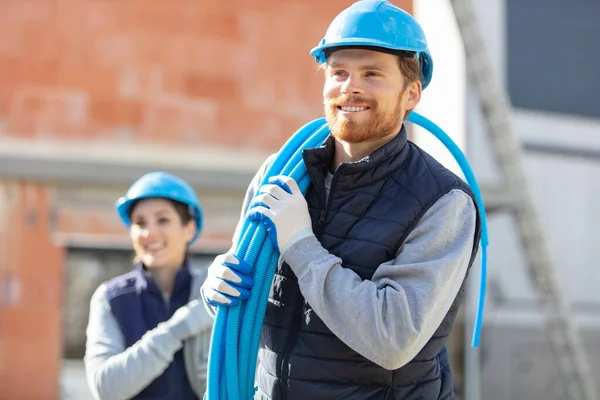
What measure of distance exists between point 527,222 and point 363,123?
21.0ft

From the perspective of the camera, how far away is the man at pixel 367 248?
1.77 m

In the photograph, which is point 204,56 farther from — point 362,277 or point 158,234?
point 362,277

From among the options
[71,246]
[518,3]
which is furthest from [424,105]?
[71,246]

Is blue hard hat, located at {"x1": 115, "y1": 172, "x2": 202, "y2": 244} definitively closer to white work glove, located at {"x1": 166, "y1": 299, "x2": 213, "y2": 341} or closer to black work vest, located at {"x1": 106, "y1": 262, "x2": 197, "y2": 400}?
black work vest, located at {"x1": 106, "y1": 262, "x2": 197, "y2": 400}

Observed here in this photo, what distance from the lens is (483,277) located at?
2375 millimetres

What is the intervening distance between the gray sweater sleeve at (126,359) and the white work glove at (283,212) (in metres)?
1.02

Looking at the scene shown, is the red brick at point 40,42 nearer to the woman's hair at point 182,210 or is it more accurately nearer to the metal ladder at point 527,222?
the metal ladder at point 527,222

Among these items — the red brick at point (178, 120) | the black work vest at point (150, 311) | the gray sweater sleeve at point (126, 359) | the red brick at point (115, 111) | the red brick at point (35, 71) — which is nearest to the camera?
the gray sweater sleeve at point (126, 359)

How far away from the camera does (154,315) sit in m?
3.05

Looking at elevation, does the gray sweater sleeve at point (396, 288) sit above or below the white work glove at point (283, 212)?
below

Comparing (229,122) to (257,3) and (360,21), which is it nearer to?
(257,3)

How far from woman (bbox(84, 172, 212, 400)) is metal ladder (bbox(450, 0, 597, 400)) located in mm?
5167

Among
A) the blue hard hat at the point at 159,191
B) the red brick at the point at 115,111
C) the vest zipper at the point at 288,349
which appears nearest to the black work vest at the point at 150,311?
the blue hard hat at the point at 159,191

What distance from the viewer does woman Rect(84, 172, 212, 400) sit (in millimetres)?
2807
